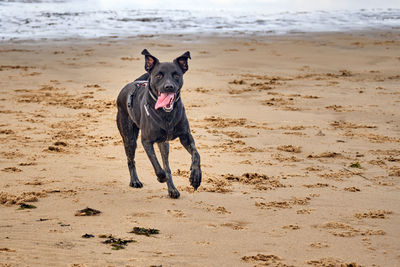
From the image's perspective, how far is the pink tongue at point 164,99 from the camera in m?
5.24

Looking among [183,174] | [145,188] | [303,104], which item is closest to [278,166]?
[183,174]

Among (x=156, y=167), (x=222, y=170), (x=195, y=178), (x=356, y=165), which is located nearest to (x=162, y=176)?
(x=156, y=167)

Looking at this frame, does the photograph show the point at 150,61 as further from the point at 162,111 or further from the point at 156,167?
the point at 156,167

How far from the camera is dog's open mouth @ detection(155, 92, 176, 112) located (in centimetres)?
524

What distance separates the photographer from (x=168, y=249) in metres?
4.38

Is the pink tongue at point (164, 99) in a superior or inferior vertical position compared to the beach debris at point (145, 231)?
superior

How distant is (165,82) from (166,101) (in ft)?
0.53

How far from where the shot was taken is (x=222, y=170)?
6.74m

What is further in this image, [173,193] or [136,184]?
[136,184]

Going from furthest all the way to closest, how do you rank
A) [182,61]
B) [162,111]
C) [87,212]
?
1. [182,61]
2. [162,111]
3. [87,212]

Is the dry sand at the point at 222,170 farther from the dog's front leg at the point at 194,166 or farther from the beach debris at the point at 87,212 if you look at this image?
the dog's front leg at the point at 194,166

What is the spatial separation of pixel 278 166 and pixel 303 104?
369cm

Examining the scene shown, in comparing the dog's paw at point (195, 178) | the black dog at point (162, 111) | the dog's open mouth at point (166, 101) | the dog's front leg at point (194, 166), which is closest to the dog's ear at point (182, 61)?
the black dog at point (162, 111)

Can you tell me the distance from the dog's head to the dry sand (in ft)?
3.03
